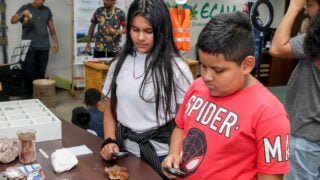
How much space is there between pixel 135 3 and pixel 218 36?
1.76 feet

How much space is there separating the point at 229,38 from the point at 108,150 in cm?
65

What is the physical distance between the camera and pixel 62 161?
1.26 m

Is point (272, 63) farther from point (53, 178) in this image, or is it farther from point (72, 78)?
point (53, 178)

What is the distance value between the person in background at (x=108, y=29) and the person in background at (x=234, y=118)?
3.75 metres

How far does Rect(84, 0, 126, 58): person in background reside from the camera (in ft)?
15.6

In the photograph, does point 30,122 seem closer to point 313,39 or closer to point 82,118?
point 82,118

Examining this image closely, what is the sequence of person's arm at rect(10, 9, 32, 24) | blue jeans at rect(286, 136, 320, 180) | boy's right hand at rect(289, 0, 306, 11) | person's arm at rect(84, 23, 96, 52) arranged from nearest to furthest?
blue jeans at rect(286, 136, 320, 180) → boy's right hand at rect(289, 0, 306, 11) → person's arm at rect(10, 9, 32, 24) → person's arm at rect(84, 23, 96, 52)

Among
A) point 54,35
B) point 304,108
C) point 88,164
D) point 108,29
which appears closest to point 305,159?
point 304,108

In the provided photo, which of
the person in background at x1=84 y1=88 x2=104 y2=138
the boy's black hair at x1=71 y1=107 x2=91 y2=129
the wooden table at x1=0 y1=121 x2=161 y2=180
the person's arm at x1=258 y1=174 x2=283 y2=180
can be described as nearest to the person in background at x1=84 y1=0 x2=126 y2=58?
the person in background at x1=84 y1=88 x2=104 y2=138

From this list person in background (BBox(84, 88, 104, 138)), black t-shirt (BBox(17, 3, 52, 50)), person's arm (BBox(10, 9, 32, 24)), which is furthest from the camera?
black t-shirt (BBox(17, 3, 52, 50))

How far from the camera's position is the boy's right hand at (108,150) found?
1.34 meters

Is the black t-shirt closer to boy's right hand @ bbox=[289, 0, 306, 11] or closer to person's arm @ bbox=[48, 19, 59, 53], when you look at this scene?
person's arm @ bbox=[48, 19, 59, 53]

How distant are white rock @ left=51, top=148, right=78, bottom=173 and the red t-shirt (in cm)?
42

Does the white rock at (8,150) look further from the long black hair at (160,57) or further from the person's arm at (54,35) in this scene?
the person's arm at (54,35)
